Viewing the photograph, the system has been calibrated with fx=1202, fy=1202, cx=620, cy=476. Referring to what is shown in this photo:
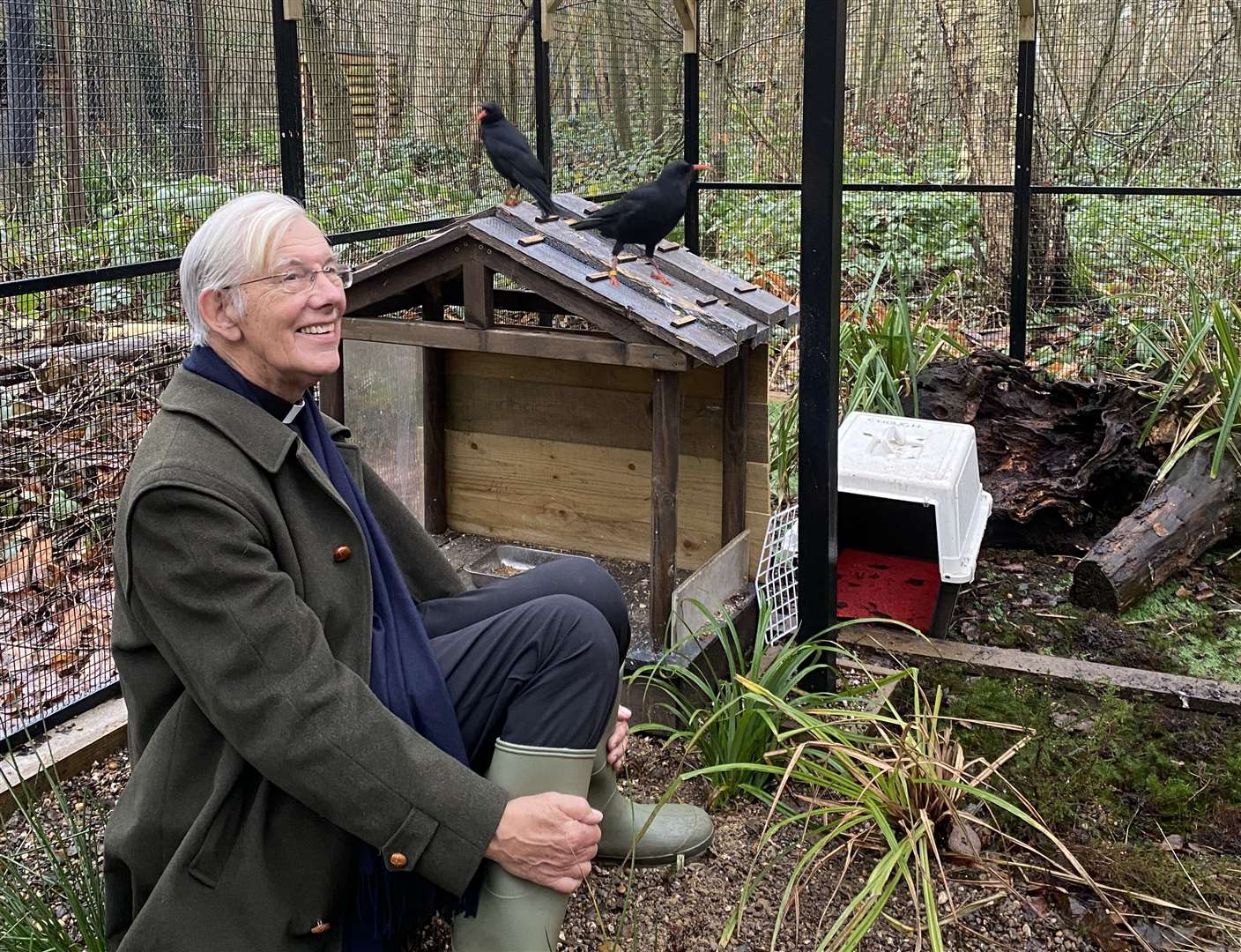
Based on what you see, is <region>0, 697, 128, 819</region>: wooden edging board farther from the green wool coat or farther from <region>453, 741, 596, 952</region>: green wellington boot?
<region>453, 741, 596, 952</region>: green wellington boot

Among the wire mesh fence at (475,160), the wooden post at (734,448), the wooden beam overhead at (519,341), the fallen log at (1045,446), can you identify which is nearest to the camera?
the wooden beam overhead at (519,341)

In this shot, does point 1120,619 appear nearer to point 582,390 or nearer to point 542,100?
point 582,390

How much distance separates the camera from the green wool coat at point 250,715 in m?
1.47

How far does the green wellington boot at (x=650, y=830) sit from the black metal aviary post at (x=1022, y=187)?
3528 mm

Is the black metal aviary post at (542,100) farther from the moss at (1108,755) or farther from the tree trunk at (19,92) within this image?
the moss at (1108,755)

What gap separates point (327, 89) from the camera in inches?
138

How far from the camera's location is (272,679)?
148 centimetres

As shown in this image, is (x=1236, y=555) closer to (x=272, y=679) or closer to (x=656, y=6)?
(x=272, y=679)

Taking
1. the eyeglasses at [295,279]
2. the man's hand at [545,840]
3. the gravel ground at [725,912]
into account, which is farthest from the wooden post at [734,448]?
the man's hand at [545,840]

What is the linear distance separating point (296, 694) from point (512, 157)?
8.27 feet

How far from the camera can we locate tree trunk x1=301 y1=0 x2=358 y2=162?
11.2 ft

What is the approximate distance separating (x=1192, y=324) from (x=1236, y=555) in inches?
39.0

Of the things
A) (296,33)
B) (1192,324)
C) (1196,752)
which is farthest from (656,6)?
(1196,752)

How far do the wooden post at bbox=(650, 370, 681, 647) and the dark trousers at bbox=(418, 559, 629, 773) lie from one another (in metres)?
1.05
